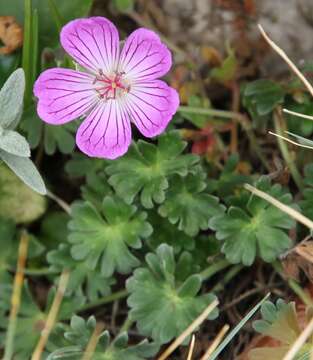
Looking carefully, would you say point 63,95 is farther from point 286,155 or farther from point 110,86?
point 286,155

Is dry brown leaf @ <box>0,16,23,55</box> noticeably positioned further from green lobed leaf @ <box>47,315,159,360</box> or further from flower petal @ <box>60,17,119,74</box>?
green lobed leaf @ <box>47,315,159,360</box>

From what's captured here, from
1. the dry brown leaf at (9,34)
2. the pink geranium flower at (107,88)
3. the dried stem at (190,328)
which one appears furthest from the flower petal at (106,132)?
the dried stem at (190,328)

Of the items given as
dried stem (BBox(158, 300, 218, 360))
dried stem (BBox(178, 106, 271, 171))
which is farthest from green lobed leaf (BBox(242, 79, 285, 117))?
dried stem (BBox(158, 300, 218, 360))

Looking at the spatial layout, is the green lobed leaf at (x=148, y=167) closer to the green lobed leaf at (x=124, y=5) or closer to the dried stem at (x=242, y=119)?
the dried stem at (x=242, y=119)

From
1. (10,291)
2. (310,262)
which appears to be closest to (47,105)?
(10,291)

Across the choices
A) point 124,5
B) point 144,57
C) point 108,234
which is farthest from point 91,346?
point 124,5

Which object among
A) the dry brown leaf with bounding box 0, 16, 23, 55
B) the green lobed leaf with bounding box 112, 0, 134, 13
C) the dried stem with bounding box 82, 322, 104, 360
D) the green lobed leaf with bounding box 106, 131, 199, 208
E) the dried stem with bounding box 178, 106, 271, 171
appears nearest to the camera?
the dried stem with bounding box 82, 322, 104, 360
